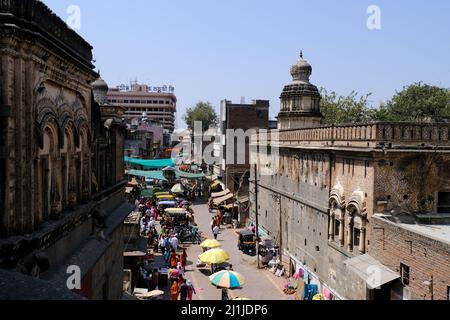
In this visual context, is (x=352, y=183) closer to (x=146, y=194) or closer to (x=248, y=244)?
(x=248, y=244)

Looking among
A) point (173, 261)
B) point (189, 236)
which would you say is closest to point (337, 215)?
point (173, 261)

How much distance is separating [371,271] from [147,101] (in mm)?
104159

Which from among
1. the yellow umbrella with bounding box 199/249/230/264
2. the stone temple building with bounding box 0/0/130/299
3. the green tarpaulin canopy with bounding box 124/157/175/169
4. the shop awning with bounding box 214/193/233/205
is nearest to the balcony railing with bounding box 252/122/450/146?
the yellow umbrella with bounding box 199/249/230/264

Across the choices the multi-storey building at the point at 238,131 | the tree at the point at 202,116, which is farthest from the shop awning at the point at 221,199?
the tree at the point at 202,116

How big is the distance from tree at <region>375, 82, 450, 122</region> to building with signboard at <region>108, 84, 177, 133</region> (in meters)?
69.5

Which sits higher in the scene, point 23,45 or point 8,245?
point 23,45

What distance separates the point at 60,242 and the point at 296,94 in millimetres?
23739

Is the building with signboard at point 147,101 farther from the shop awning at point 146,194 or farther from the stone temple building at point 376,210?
the stone temple building at point 376,210

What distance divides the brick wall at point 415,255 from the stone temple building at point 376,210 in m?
0.03

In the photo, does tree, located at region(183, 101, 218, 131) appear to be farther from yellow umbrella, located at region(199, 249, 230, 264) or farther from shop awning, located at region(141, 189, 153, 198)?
yellow umbrella, located at region(199, 249, 230, 264)

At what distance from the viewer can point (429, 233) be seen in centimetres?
1375

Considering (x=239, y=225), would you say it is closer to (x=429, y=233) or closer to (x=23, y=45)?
(x=429, y=233)

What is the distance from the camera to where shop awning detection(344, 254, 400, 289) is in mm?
14508
